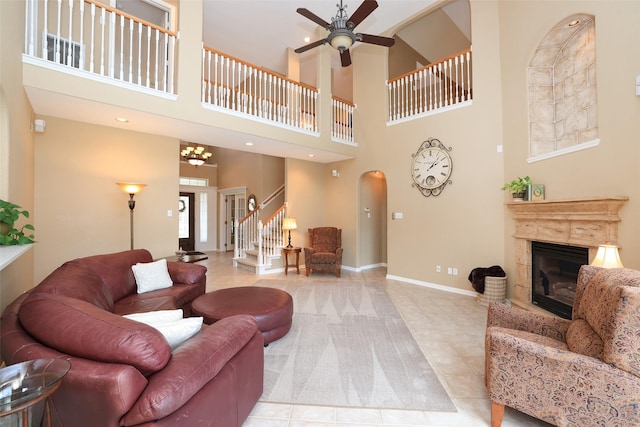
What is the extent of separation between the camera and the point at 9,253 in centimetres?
194

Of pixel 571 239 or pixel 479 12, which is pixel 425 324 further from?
pixel 479 12

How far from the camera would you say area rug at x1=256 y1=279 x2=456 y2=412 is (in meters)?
2.02

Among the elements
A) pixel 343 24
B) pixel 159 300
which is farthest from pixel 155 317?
pixel 343 24

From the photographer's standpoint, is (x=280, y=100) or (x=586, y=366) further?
(x=280, y=100)

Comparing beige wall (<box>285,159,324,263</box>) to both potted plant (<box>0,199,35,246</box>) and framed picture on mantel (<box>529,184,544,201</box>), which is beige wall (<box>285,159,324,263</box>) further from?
potted plant (<box>0,199,35,246</box>)

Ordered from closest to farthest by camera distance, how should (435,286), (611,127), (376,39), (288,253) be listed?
(611,127) → (376,39) → (435,286) → (288,253)

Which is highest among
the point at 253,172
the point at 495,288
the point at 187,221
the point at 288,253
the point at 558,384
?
the point at 253,172

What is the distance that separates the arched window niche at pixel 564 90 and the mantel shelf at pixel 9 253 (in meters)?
4.95

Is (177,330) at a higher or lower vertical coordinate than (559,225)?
lower

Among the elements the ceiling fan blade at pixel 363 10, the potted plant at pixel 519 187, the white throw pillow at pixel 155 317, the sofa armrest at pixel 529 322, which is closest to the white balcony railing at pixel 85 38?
the ceiling fan blade at pixel 363 10

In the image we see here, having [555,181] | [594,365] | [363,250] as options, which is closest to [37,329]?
[594,365]

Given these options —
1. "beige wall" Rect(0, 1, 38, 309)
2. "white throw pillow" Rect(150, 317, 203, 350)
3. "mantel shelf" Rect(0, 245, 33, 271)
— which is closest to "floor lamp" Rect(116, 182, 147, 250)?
"beige wall" Rect(0, 1, 38, 309)

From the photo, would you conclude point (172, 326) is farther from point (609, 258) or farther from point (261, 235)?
point (261, 235)

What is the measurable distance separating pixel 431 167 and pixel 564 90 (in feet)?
6.65
